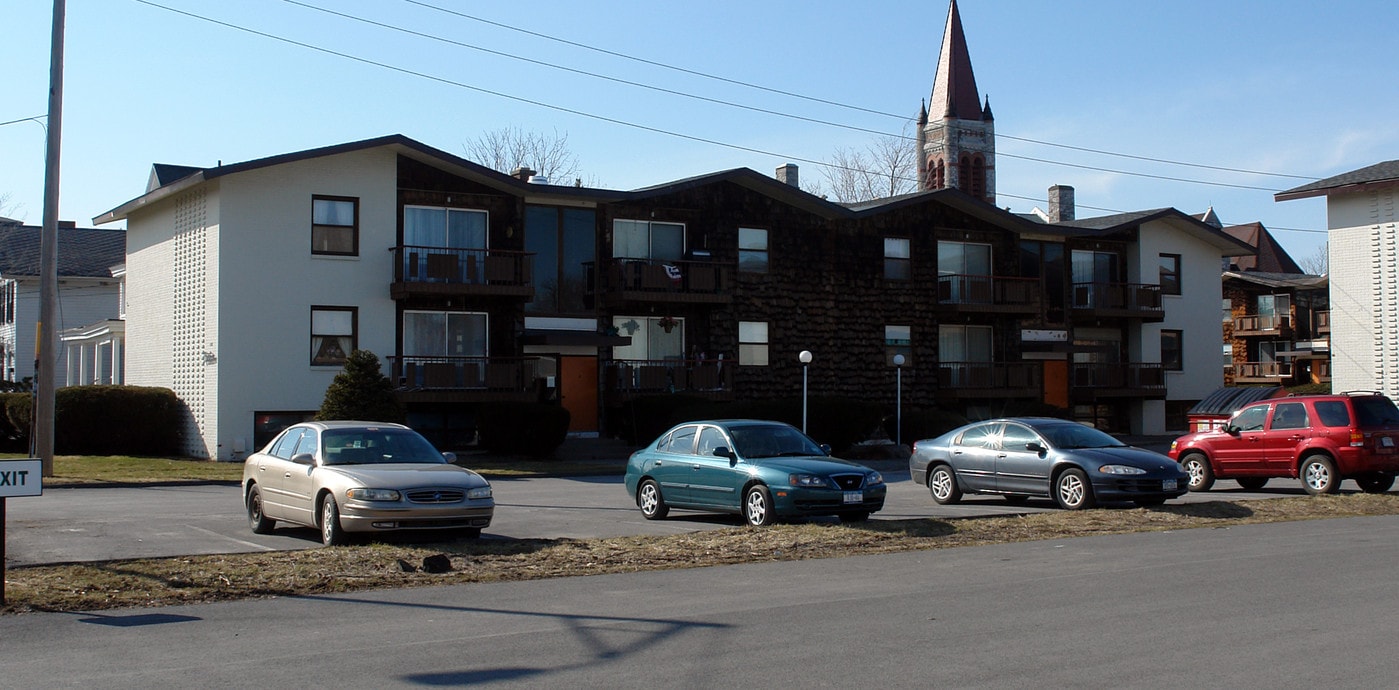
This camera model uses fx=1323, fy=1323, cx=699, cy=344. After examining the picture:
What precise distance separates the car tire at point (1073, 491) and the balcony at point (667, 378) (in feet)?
59.7

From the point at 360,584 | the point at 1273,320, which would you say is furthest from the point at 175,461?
the point at 1273,320

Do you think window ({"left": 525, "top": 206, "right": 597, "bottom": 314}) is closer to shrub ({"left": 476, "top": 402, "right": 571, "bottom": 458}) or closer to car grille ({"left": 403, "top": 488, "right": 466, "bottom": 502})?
shrub ({"left": 476, "top": 402, "right": 571, "bottom": 458})

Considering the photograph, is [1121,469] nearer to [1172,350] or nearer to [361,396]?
[361,396]

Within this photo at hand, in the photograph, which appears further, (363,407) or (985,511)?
(363,407)

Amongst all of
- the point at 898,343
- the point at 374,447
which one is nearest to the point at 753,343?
the point at 898,343

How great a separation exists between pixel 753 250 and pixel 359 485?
2650 cm

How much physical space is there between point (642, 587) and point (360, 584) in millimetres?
2460

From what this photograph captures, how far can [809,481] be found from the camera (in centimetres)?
1594

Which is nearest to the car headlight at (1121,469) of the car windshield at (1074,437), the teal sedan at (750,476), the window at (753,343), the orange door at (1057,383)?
the car windshield at (1074,437)

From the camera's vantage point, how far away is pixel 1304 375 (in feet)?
205

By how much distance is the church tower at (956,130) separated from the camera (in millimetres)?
80000

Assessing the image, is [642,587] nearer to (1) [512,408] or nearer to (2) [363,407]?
(2) [363,407]

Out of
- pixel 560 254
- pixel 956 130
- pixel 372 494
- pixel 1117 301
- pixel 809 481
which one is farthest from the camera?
pixel 956 130

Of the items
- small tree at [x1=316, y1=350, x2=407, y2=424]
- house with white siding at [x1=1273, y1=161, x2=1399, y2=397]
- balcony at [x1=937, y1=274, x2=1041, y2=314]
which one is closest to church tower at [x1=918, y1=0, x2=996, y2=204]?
balcony at [x1=937, y1=274, x2=1041, y2=314]
